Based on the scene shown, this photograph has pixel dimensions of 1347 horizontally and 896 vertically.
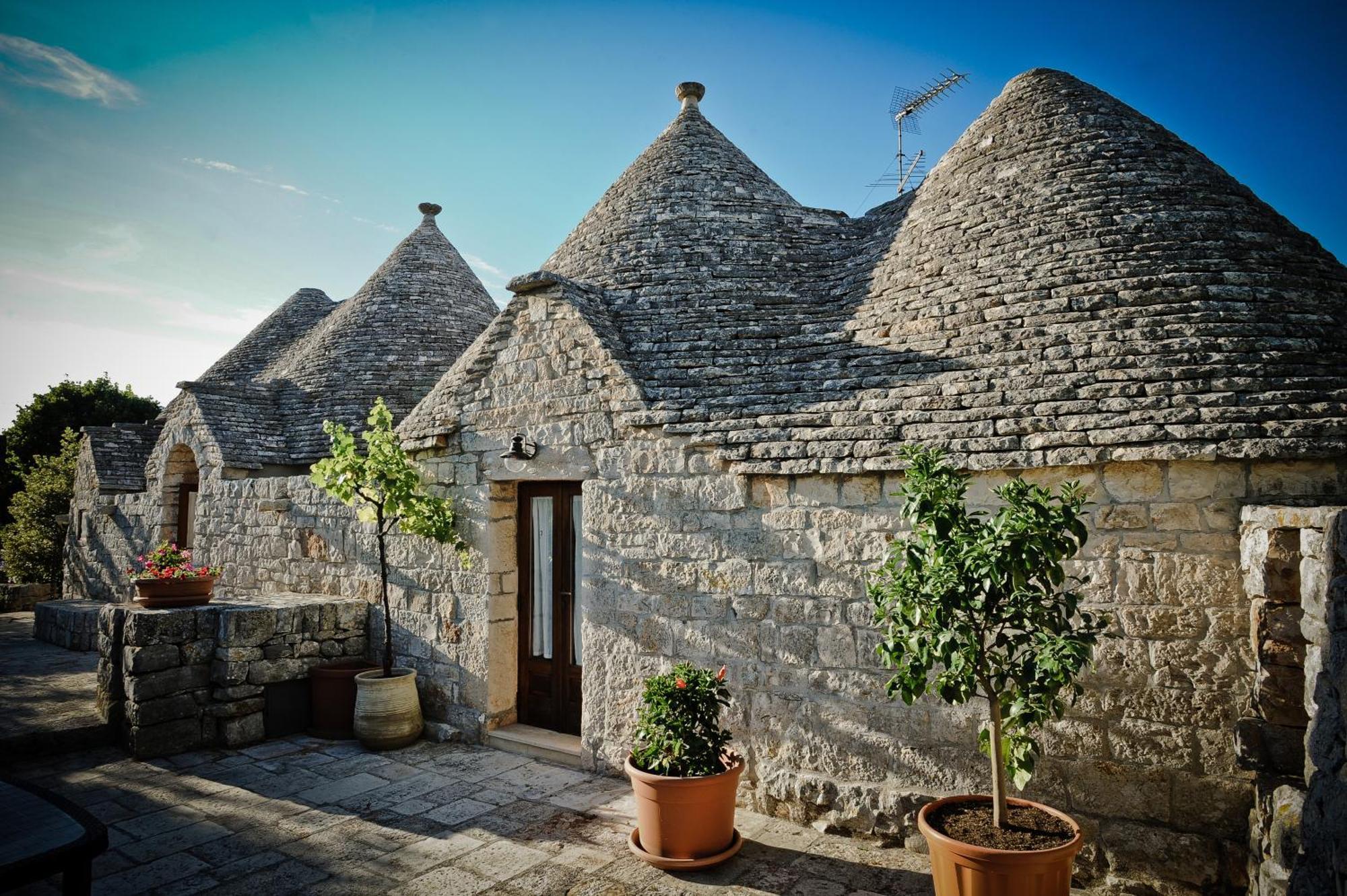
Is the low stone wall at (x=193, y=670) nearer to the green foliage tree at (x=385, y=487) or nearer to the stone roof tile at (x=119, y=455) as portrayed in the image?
the green foliage tree at (x=385, y=487)

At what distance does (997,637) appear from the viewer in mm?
3348

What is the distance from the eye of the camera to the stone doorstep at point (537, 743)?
596cm

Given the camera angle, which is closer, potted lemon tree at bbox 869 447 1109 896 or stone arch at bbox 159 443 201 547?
potted lemon tree at bbox 869 447 1109 896

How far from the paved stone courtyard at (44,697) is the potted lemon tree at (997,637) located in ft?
23.3

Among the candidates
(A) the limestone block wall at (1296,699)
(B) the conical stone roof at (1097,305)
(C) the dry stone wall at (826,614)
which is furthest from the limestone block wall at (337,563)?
(A) the limestone block wall at (1296,699)

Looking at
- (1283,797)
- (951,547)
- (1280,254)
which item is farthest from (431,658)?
(1280,254)

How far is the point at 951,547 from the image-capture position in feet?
10.9

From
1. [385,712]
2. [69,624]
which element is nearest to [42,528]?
[69,624]

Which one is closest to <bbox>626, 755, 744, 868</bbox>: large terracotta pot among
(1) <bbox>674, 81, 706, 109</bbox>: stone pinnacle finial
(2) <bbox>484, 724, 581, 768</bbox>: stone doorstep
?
(2) <bbox>484, 724, 581, 768</bbox>: stone doorstep

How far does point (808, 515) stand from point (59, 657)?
10.7 metres

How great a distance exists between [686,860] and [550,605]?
112 inches

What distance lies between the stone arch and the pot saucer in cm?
1115

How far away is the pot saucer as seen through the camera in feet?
13.5

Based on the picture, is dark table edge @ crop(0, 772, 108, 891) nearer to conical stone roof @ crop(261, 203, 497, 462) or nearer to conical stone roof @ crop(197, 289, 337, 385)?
conical stone roof @ crop(261, 203, 497, 462)
